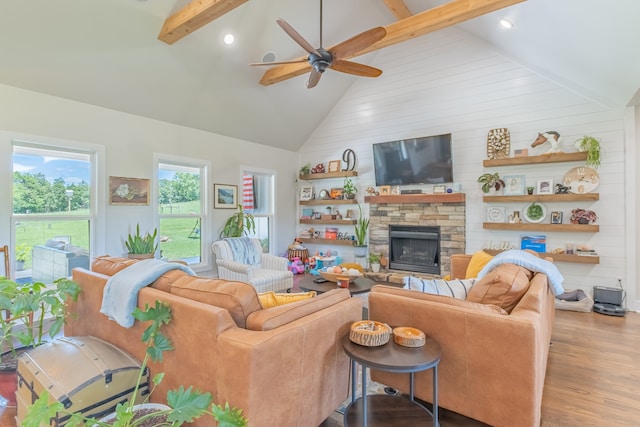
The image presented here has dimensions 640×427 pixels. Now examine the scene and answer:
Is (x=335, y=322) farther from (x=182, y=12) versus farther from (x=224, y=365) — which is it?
(x=182, y=12)

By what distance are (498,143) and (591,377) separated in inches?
133

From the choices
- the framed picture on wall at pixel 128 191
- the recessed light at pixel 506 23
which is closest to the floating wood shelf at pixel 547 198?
the recessed light at pixel 506 23

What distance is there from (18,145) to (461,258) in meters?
5.32

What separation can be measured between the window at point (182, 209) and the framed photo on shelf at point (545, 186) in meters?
5.20

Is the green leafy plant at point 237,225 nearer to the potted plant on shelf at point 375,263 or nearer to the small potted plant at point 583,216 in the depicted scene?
the potted plant on shelf at point 375,263

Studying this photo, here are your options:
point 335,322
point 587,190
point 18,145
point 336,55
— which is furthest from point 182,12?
point 587,190

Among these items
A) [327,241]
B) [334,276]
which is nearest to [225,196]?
[327,241]

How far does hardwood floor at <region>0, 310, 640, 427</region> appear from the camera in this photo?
198cm

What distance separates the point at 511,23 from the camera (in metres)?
3.82

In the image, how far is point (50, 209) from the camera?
382 cm

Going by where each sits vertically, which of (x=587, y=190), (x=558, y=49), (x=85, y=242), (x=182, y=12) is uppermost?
(x=182, y=12)

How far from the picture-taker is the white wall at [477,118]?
4.10m

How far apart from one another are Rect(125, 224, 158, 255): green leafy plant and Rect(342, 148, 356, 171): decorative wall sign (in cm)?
370

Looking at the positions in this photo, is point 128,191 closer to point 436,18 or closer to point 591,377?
point 436,18
